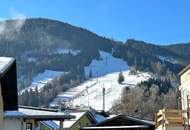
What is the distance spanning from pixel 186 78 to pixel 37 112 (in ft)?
35.4

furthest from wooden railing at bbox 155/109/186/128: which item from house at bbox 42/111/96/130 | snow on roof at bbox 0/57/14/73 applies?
house at bbox 42/111/96/130

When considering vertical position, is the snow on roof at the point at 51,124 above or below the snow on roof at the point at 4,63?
below

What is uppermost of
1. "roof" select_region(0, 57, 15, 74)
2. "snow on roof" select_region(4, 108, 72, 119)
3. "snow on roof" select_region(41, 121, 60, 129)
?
"roof" select_region(0, 57, 15, 74)

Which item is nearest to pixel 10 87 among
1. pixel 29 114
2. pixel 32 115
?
pixel 32 115

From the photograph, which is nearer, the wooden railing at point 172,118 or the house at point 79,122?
the wooden railing at point 172,118

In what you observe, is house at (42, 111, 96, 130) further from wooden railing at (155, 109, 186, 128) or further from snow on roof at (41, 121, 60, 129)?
wooden railing at (155, 109, 186, 128)

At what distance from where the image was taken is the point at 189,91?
1296 inches

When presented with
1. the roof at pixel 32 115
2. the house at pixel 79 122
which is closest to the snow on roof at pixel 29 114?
the roof at pixel 32 115

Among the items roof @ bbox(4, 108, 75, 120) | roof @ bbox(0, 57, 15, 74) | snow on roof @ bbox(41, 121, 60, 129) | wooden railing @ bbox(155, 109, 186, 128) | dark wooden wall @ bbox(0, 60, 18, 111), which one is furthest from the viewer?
snow on roof @ bbox(41, 121, 60, 129)

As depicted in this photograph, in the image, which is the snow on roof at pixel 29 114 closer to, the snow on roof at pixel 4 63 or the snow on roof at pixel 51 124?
the snow on roof at pixel 51 124

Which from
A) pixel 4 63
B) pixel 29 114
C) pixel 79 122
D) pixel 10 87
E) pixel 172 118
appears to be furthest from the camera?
pixel 79 122

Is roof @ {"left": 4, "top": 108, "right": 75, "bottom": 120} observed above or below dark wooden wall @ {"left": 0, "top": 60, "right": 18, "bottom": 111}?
below

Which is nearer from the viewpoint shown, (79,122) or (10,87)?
(10,87)

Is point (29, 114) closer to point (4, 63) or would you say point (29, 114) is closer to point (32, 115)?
point (32, 115)
